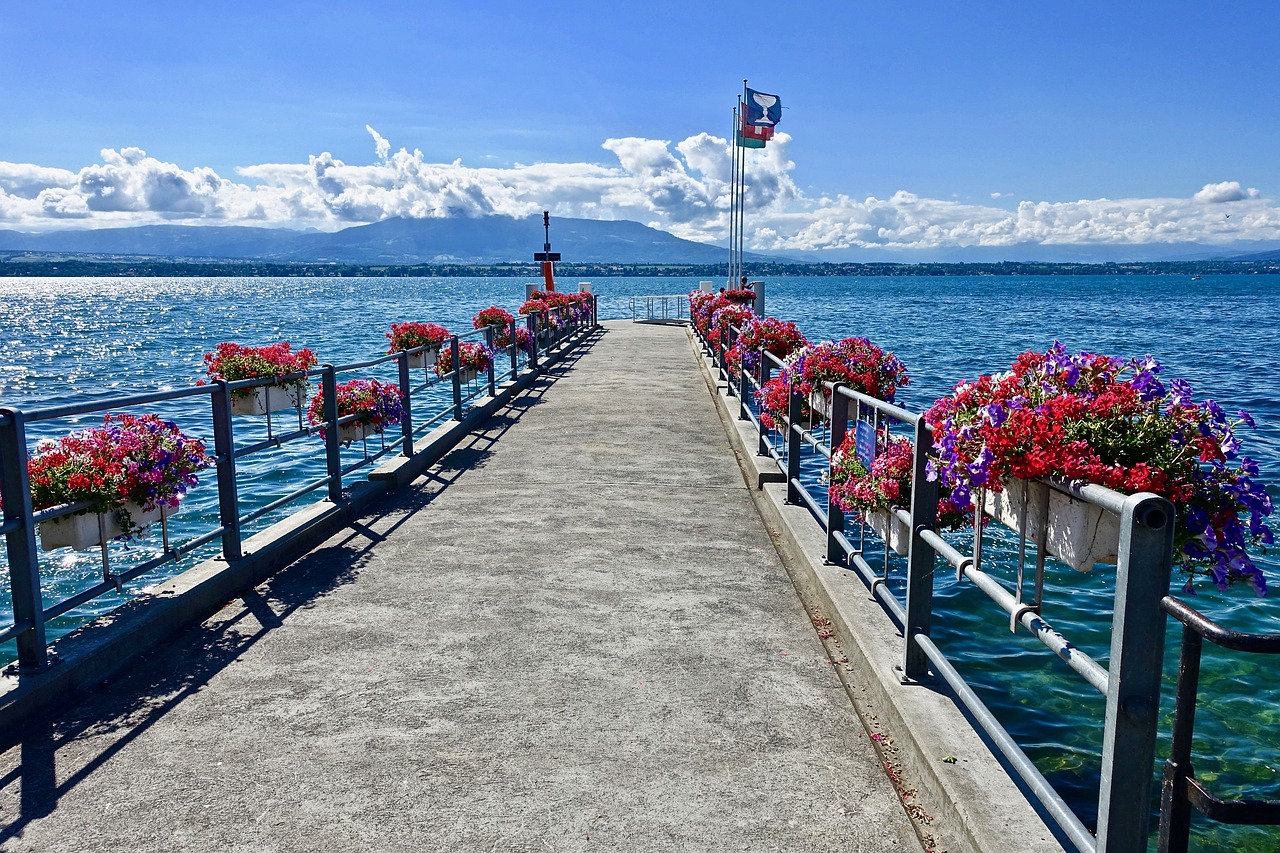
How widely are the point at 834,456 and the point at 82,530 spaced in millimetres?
4200

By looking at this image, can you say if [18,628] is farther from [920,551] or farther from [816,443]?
[816,443]

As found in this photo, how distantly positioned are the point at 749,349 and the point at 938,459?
8.17 metres

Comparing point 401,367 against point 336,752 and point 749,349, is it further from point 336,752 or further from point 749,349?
point 336,752

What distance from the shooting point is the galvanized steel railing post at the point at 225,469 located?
5.86m

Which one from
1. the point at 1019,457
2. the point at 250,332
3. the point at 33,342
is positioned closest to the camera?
the point at 1019,457

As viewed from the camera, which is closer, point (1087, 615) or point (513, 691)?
point (513, 691)

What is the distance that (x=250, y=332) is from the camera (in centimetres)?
6675

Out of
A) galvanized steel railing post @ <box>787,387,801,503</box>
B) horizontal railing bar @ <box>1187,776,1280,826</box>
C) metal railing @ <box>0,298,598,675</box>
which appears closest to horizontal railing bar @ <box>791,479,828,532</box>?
galvanized steel railing post @ <box>787,387,801,503</box>

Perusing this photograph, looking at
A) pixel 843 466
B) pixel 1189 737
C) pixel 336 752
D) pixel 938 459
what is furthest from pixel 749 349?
pixel 1189 737

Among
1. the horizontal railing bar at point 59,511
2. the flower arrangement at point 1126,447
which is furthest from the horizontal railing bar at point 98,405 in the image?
the flower arrangement at point 1126,447

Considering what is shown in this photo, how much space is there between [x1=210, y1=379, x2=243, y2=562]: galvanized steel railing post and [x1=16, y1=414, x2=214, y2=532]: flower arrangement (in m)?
0.11

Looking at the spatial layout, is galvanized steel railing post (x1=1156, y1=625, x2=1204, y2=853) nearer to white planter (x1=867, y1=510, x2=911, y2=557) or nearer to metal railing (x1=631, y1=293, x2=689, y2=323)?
white planter (x1=867, y1=510, x2=911, y2=557)

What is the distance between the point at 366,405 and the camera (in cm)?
884

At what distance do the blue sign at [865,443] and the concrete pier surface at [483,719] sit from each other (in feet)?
3.43
